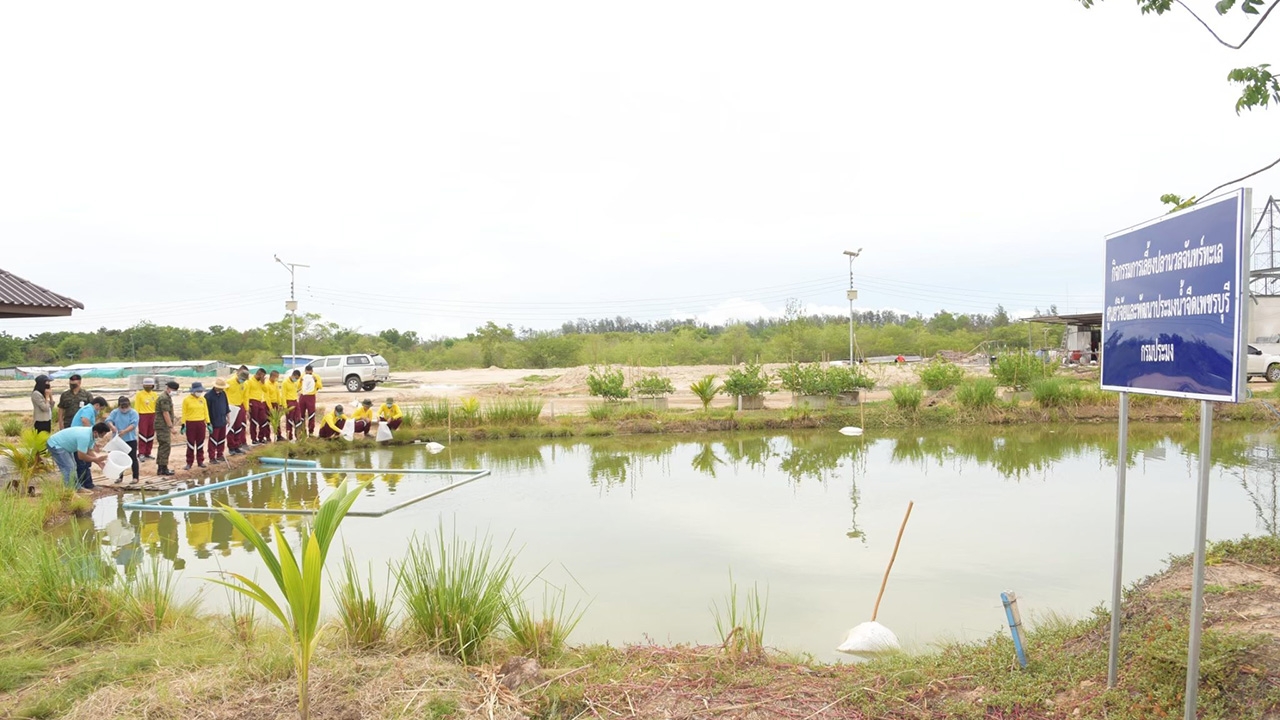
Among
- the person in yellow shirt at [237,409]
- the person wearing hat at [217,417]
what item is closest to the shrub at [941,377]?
the person in yellow shirt at [237,409]

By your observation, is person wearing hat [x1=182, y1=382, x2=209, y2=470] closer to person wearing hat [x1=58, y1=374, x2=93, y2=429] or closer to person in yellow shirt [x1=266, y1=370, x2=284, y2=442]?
person wearing hat [x1=58, y1=374, x2=93, y2=429]

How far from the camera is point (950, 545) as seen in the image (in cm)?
715

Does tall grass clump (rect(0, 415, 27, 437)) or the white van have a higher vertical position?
the white van

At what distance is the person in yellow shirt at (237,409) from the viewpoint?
12938 millimetres

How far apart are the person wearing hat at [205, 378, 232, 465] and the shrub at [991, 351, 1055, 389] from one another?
16.3 m

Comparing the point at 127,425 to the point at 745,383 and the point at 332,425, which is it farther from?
the point at 745,383

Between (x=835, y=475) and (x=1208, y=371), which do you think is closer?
(x=1208, y=371)

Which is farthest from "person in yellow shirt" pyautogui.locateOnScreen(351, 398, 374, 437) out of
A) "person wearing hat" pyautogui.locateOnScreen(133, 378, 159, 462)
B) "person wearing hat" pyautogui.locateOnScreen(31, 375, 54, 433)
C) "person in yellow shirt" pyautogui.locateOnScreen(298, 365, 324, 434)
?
"person wearing hat" pyautogui.locateOnScreen(31, 375, 54, 433)

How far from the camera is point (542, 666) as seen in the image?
4.05m

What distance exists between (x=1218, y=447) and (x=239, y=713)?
48.4 ft

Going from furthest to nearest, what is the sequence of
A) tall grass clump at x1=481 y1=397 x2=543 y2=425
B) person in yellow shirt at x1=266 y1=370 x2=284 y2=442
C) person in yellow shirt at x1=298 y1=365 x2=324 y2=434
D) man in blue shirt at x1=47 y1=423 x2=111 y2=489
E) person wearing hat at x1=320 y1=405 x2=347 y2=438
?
tall grass clump at x1=481 y1=397 x2=543 y2=425
person in yellow shirt at x1=298 y1=365 x2=324 y2=434
person wearing hat at x1=320 y1=405 x2=347 y2=438
person in yellow shirt at x1=266 y1=370 x2=284 y2=442
man in blue shirt at x1=47 y1=423 x2=111 y2=489

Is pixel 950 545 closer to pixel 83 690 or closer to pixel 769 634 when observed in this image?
pixel 769 634

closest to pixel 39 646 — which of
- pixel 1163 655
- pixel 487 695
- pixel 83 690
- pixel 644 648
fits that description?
pixel 83 690

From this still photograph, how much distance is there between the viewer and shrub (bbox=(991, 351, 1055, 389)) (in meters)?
18.6
